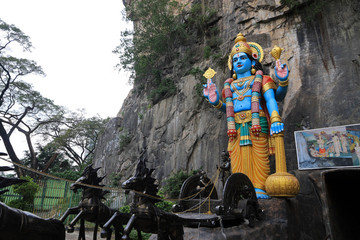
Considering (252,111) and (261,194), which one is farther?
(252,111)

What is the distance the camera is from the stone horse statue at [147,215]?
381cm

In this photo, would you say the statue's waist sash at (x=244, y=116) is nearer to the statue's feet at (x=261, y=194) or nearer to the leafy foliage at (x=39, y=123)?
the statue's feet at (x=261, y=194)

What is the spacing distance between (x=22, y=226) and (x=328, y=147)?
7839 millimetres

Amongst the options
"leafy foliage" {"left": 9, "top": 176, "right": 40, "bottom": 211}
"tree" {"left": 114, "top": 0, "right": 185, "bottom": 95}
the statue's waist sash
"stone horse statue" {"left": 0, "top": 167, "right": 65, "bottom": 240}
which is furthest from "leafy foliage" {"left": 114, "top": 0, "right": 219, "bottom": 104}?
"stone horse statue" {"left": 0, "top": 167, "right": 65, "bottom": 240}

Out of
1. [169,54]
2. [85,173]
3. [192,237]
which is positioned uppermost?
[169,54]

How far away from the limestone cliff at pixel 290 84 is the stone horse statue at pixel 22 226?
23.8ft

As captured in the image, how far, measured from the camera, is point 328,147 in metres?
7.64

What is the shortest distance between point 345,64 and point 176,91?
26.5ft

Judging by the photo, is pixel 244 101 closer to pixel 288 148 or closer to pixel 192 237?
pixel 288 148

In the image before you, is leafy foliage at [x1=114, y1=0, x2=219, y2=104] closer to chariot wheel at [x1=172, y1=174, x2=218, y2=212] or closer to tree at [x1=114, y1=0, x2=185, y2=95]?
tree at [x1=114, y1=0, x2=185, y2=95]

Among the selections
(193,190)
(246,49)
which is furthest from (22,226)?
(246,49)

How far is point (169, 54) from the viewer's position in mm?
15703

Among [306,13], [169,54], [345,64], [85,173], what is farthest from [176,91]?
[85,173]

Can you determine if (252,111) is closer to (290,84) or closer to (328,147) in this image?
(328,147)
